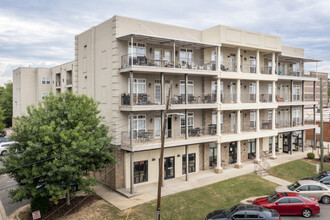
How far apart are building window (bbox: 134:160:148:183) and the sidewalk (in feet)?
2.09

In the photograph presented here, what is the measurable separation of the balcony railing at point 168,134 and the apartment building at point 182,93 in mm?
91

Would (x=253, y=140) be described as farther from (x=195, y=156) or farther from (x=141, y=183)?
(x=141, y=183)

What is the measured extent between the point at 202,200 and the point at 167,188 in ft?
11.2

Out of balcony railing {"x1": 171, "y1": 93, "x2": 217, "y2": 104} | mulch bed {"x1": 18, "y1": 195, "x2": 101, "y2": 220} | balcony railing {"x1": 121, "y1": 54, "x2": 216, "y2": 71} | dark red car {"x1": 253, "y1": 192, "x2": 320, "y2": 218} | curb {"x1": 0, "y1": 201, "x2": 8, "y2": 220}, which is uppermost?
balcony railing {"x1": 121, "y1": 54, "x2": 216, "y2": 71}

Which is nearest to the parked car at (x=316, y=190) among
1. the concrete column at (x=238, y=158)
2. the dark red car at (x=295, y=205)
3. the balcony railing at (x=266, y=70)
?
the dark red car at (x=295, y=205)

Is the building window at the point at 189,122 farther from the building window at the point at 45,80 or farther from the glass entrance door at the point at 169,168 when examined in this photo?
the building window at the point at 45,80

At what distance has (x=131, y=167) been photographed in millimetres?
22031

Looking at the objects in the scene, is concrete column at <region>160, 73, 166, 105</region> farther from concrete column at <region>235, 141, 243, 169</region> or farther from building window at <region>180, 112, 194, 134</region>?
concrete column at <region>235, 141, 243, 169</region>

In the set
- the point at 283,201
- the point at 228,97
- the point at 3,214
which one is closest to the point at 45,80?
the point at 3,214

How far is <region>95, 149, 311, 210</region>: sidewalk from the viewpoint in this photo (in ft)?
67.9

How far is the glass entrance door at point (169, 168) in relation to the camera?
25.2 meters

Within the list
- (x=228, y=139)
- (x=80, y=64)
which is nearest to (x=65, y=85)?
(x=80, y=64)

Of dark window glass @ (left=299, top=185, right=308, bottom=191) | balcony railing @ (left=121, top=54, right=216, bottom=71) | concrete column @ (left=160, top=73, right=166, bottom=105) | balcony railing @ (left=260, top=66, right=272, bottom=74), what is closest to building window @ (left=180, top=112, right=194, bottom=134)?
concrete column @ (left=160, top=73, right=166, bottom=105)

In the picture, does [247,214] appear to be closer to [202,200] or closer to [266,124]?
[202,200]
